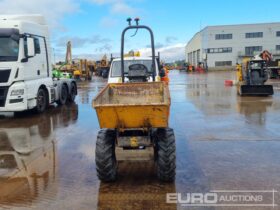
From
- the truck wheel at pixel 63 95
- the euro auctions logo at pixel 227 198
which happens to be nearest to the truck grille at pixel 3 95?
the truck wheel at pixel 63 95

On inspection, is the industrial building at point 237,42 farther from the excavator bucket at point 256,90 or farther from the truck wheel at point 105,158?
the truck wheel at point 105,158

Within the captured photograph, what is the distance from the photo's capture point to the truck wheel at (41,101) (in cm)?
1191

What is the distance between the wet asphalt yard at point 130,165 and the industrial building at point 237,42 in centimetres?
6351

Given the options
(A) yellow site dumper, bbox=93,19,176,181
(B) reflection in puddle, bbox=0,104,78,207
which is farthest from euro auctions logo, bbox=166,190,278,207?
(B) reflection in puddle, bbox=0,104,78,207

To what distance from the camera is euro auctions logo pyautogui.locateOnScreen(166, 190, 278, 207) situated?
4.38 m

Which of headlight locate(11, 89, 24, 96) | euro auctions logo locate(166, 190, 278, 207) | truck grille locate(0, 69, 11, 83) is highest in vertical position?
truck grille locate(0, 69, 11, 83)

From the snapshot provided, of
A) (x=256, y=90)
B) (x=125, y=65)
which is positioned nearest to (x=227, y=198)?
(x=125, y=65)

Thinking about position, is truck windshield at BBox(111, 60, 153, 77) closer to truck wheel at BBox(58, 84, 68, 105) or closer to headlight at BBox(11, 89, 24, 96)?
headlight at BBox(11, 89, 24, 96)

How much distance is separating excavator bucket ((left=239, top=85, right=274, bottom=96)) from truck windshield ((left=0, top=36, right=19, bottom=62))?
10146 millimetres

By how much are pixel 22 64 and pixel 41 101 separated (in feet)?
6.44

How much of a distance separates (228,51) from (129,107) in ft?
231

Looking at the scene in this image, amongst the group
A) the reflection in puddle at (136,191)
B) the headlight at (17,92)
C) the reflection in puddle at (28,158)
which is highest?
the headlight at (17,92)

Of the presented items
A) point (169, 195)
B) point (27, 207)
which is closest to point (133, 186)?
point (169, 195)

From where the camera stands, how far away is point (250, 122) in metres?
Result: 9.48
